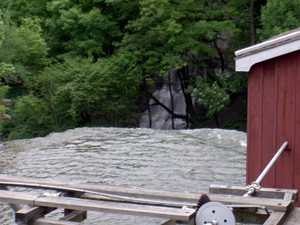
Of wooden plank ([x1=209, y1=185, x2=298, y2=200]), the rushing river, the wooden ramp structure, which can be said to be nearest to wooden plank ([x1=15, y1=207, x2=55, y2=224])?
the wooden ramp structure

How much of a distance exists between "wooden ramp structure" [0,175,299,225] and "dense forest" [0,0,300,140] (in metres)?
17.1

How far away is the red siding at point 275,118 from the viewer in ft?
21.9

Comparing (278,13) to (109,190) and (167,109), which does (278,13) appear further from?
(109,190)

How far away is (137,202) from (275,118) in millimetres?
2962

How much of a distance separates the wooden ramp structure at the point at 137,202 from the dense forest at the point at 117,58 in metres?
17.1

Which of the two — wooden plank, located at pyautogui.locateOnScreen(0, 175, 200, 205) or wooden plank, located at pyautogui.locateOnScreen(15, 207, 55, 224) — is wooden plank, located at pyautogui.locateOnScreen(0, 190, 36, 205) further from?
wooden plank, located at pyautogui.locateOnScreen(0, 175, 200, 205)

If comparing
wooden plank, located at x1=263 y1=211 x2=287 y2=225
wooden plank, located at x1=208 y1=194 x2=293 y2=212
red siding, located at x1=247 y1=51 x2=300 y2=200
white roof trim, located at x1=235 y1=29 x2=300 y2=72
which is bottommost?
wooden plank, located at x1=263 y1=211 x2=287 y2=225

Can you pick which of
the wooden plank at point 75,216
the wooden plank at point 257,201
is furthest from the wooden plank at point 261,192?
the wooden plank at point 75,216

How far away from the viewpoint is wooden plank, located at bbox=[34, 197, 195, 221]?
367 cm

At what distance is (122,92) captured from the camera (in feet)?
79.4

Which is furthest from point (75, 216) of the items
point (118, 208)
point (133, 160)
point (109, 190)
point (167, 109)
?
point (167, 109)

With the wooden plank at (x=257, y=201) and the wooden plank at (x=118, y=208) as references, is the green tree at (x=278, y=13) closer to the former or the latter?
the wooden plank at (x=257, y=201)

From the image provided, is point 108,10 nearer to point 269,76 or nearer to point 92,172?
point 92,172

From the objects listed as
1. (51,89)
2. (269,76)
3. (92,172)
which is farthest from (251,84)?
(51,89)
